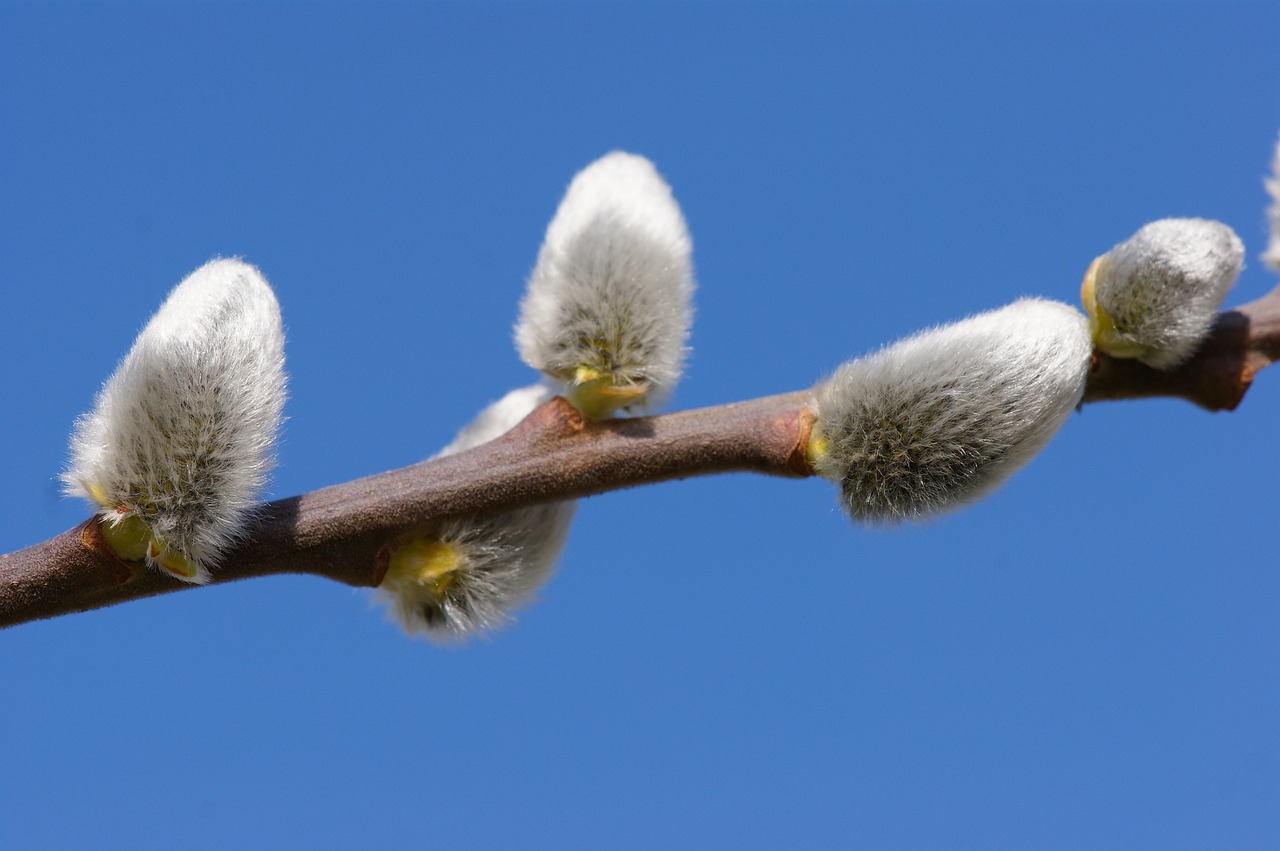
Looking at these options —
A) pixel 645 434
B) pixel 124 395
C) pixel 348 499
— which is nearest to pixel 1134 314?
A: pixel 645 434


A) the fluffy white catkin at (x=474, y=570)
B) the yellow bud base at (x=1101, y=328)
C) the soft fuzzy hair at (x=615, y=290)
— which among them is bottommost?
the fluffy white catkin at (x=474, y=570)

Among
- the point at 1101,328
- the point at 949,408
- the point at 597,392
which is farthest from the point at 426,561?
the point at 1101,328

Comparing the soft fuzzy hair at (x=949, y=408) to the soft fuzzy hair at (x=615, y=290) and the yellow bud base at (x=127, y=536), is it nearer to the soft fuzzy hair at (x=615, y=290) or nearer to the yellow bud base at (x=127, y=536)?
the soft fuzzy hair at (x=615, y=290)

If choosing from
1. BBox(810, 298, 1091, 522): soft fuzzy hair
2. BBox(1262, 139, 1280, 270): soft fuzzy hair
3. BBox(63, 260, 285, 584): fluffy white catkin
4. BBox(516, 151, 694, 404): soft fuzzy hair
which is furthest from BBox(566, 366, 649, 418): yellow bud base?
BBox(1262, 139, 1280, 270): soft fuzzy hair

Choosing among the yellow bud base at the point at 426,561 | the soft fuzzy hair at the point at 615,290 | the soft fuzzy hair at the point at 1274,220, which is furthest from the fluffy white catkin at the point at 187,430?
the soft fuzzy hair at the point at 1274,220

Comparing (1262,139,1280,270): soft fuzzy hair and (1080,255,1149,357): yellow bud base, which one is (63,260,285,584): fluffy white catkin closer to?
(1080,255,1149,357): yellow bud base

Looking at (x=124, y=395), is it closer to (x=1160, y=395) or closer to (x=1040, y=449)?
(x=1040, y=449)

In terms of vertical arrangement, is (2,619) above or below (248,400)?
below
